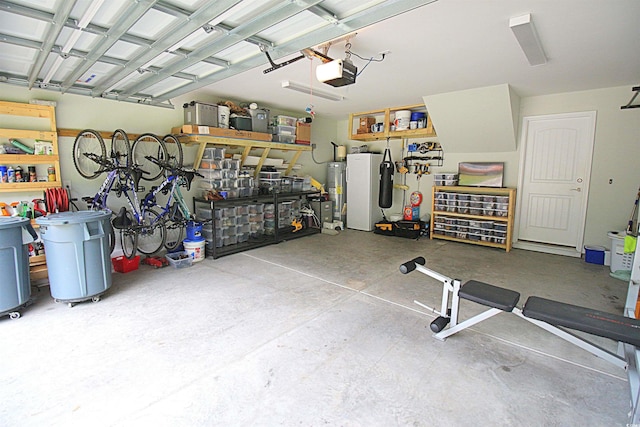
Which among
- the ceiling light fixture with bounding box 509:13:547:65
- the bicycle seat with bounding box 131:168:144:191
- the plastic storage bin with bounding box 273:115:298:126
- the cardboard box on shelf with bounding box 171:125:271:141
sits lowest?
the bicycle seat with bounding box 131:168:144:191

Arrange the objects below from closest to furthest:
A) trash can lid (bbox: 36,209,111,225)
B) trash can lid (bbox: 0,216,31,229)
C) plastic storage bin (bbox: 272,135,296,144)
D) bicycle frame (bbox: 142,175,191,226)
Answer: trash can lid (bbox: 0,216,31,229) < trash can lid (bbox: 36,209,111,225) < bicycle frame (bbox: 142,175,191,226) < plastic storage bin (bbox: 272,135,296,144)

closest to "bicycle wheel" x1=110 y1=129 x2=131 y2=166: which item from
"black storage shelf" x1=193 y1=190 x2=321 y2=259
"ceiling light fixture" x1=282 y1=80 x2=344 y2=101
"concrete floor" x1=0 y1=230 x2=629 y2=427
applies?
"black storage shelf" x1=193 y1=190 x2=321 y2=259

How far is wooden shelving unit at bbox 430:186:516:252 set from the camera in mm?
5375

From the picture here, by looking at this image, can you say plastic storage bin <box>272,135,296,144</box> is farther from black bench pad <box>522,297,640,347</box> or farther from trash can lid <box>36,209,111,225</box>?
black bench pad <box>522,297,640,347</box>

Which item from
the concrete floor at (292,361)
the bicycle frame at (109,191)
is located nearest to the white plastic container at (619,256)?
the concrete floor at (292,361)

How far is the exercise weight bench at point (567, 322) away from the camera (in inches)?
70.1

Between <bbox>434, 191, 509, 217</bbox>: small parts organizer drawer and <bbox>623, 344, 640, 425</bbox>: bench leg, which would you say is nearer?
<bbox>623, 344, 640, 425</bbox>: bench leg

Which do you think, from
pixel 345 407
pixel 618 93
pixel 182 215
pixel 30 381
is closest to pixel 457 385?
pixel 345 407

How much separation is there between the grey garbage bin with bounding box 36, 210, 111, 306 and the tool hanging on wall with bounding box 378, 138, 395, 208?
5.11m

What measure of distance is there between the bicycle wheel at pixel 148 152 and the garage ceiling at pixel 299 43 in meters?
0.55

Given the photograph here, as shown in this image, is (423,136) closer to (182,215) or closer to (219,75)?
(219,75)

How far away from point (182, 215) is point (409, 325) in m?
3.47

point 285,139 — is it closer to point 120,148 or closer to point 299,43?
point 120,148

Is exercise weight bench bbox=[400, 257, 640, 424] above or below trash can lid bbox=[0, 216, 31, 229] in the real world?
below
